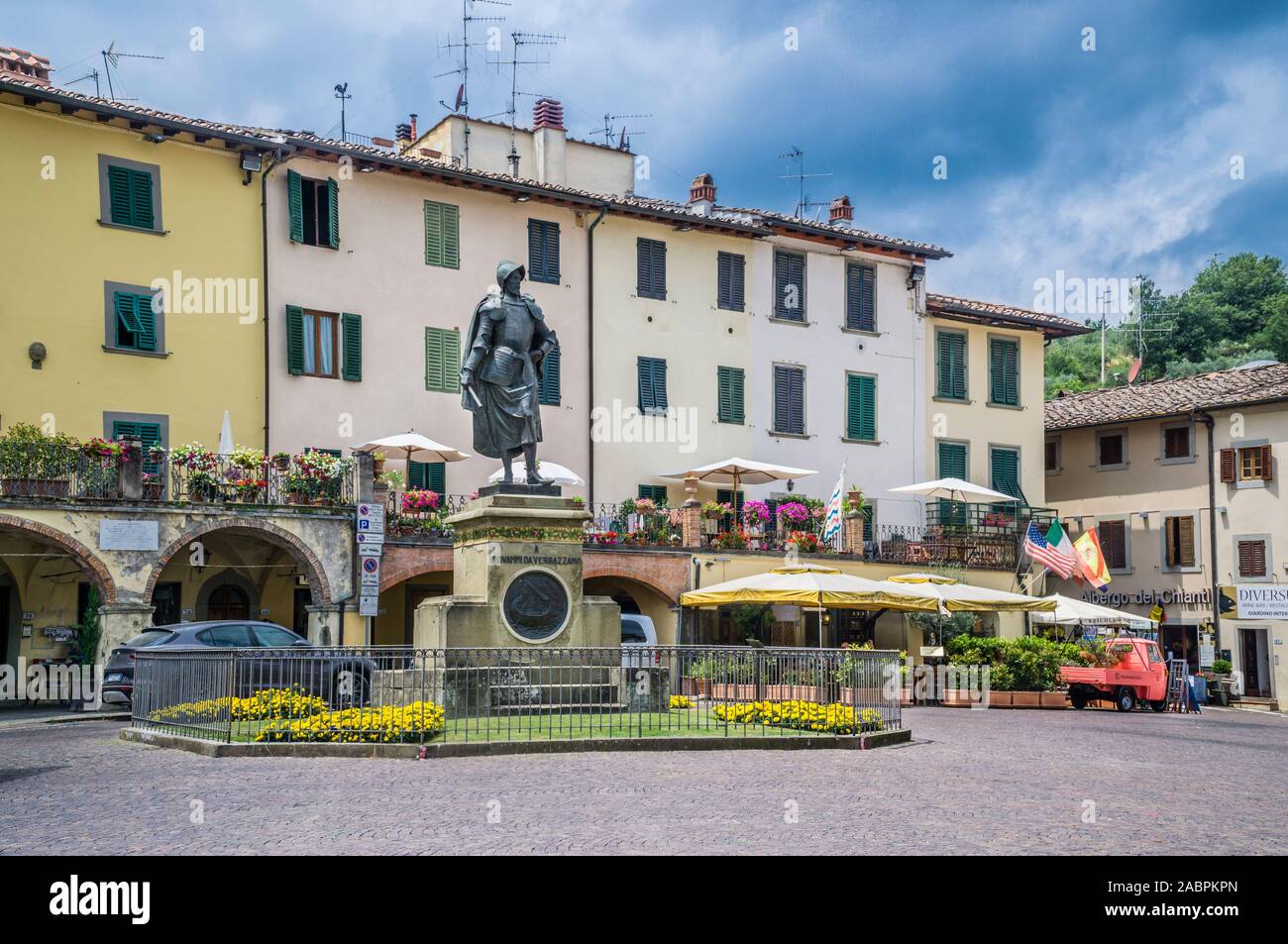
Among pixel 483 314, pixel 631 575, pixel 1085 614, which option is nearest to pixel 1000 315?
pixel 1085 614

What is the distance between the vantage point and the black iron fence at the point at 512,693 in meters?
16.1

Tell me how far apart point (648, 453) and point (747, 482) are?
9.75 feet

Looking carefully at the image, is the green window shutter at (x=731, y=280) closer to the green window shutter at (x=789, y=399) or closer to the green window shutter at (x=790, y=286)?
the green window shutter at (x=790, y=286)

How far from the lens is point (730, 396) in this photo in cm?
3975

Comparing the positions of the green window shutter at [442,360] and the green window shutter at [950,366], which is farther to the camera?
the green window shutter at [950,366]

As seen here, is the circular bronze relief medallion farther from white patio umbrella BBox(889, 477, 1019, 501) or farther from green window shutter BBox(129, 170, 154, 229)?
white patio umbrella BBox(889, 477, 1019, 501)

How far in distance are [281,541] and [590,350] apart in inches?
435

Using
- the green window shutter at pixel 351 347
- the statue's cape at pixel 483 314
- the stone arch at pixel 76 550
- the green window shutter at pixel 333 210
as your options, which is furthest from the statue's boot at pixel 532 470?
the green window shutter at pixel 333 210

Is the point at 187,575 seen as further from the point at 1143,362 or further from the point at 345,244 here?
the point at 1143,362

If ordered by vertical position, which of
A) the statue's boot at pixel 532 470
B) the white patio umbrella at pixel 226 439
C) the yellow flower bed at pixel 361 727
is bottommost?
the yellow flower bed at pixel 361 727

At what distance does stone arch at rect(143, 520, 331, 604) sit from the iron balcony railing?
1.50 ft

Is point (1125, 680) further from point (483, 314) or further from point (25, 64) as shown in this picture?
point (25, 64)

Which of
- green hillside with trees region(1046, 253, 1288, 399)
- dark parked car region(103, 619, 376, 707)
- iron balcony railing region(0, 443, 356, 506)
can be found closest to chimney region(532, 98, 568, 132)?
iron balcony railing region(0, 443, 356, 506)

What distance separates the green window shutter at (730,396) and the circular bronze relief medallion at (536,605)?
2120 centimetres
